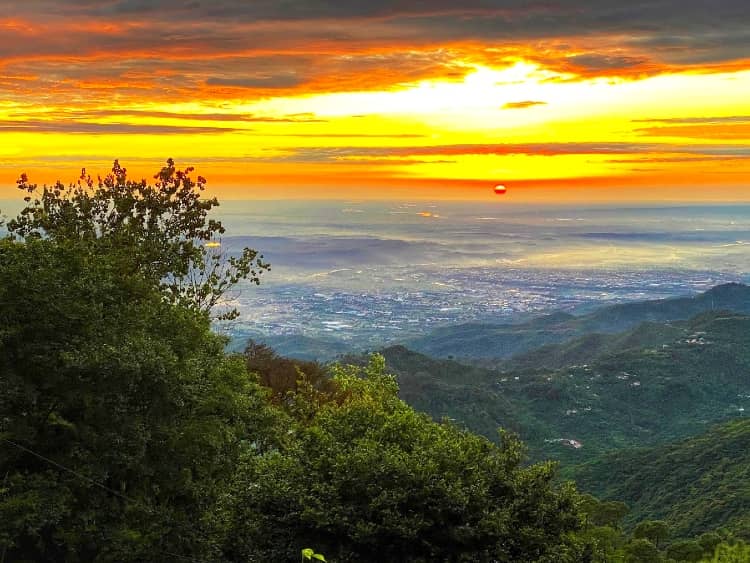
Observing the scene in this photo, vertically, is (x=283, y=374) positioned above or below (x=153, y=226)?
below

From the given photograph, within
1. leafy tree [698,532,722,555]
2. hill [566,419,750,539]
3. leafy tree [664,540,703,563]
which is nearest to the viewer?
leafy tree [664,540,703,563]

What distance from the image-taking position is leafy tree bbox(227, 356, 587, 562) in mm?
18047

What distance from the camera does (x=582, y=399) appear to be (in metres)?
175

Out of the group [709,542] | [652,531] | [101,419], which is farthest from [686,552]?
[101,419]

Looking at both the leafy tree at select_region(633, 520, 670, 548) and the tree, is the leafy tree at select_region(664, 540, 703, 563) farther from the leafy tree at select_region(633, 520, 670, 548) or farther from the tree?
the tree

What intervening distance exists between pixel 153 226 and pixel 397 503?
17.8 m

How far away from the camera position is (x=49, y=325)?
1794 cm

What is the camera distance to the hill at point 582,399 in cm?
14700

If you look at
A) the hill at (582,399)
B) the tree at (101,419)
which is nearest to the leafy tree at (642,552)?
the tree at (101,419)

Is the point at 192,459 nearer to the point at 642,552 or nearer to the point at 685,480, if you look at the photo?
the point at 642,552

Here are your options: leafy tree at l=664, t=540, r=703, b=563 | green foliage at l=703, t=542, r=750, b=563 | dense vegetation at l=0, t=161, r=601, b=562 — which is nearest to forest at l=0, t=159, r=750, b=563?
dense vegetation at l=0, t=161, r=601, b=562

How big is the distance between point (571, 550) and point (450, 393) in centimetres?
13379

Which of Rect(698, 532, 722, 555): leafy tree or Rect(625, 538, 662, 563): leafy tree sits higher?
Rect(625, 538, 662, 563): leafy tree

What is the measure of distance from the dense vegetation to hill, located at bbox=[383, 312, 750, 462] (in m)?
116
